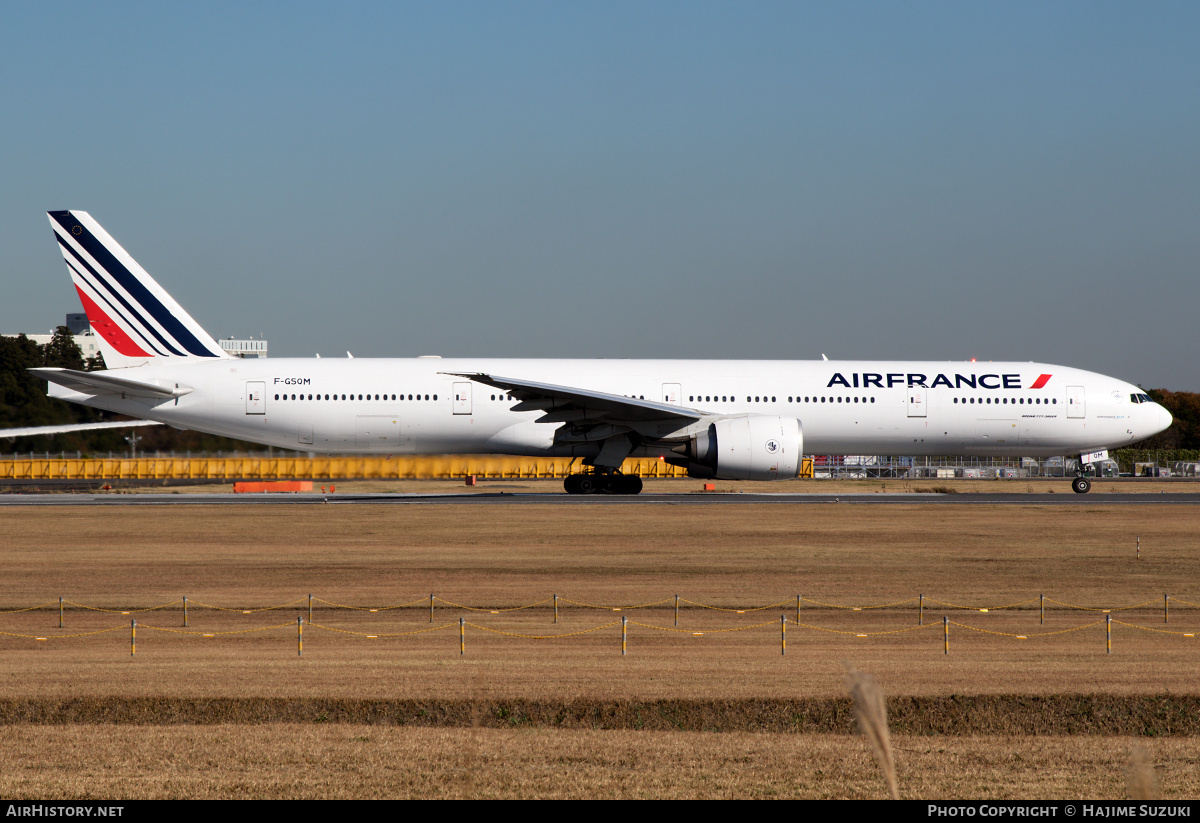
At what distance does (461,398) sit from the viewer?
33531 mm

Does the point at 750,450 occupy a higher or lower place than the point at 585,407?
lower

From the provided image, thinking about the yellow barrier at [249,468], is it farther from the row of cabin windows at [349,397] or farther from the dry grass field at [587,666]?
the dry grass field at [587,666]

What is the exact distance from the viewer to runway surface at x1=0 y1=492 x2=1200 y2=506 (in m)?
32.6

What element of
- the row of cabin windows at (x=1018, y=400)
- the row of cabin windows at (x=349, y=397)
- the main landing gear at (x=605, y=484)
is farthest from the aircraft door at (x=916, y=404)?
the row of cabin windows at (x=349, y=397)

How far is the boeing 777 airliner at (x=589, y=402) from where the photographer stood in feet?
106

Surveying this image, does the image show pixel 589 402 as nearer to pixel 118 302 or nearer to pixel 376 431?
pixel 376 431

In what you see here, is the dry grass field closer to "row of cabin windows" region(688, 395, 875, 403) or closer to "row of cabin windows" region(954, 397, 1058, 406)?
"row of cabin windows" region(688, 395, 875, 403)

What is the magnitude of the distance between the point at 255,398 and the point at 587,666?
933 inches

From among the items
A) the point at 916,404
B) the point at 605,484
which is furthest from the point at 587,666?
the point at 916,404

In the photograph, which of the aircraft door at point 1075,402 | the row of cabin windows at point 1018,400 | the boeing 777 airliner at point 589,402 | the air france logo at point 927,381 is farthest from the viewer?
the aircraft door at point 1075,402

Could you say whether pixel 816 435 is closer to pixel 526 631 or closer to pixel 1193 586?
pixel 1193 586

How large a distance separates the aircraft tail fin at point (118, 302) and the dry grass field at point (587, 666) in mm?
10982

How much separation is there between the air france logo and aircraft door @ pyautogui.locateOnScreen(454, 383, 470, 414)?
11.7 meters
